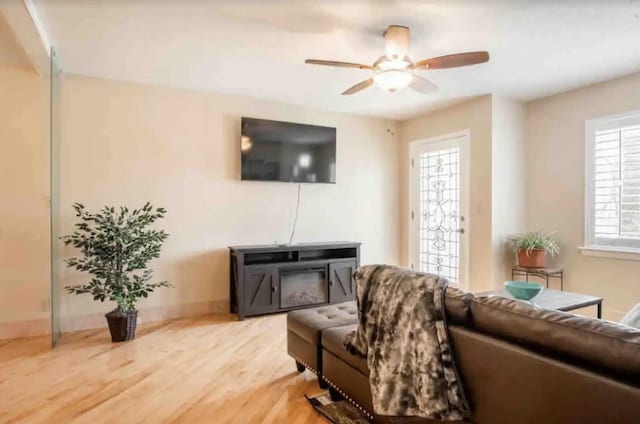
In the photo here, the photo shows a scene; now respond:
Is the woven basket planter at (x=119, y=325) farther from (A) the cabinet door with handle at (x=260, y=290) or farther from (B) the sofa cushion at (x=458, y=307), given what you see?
(B) the sofa cushion at (x=458, y=307)

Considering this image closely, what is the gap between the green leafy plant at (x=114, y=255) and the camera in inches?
135

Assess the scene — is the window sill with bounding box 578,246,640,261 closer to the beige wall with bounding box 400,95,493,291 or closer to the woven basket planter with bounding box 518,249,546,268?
the woven basket planter with bounding box 518,249,546,268

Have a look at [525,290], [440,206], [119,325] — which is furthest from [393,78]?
[119,325]

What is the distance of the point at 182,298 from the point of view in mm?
4250

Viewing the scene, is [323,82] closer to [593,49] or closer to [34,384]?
[593,49]

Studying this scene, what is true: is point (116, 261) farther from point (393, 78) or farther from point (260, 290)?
point (393, 78)

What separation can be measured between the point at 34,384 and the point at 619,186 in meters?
5.25

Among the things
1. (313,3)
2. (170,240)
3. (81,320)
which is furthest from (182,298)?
(313,3)

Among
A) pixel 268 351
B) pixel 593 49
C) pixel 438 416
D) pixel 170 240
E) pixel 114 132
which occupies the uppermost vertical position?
pixel 593 49

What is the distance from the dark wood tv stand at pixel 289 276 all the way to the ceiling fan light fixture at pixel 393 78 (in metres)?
2.23

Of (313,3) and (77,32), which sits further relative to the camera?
(77,32)

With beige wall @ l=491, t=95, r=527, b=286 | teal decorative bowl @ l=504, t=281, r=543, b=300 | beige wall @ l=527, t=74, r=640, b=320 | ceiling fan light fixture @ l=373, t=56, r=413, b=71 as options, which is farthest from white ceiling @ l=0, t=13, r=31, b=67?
beige wall @ l=527, t=74, r=640, b=320

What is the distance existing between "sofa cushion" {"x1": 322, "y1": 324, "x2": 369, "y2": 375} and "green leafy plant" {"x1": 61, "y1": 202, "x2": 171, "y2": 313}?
6.58 ft

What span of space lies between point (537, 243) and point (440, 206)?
130 cm
